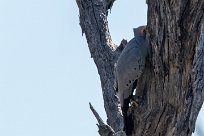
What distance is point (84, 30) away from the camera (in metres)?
10.3

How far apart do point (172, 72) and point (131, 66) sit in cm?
73

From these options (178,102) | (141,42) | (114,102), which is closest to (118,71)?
(141,42)

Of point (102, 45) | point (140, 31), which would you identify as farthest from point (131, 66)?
point (102, 45)

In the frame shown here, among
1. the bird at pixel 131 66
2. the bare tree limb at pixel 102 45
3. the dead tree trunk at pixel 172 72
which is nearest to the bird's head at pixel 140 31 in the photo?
the bird at pixel 131 66

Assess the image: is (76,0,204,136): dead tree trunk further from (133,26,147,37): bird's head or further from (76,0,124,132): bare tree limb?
(76,0,124,132): bare tree limb

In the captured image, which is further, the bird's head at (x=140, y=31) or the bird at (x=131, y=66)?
the bird's head at (x=140, y=31)

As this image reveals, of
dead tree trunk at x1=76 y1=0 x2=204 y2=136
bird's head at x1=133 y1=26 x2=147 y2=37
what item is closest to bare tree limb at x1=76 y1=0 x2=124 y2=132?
bird's head at x1=133 y1=26 x2=147 y2=37

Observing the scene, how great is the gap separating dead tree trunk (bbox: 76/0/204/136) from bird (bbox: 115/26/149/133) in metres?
0.11

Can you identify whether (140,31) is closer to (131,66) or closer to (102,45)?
(131,66)

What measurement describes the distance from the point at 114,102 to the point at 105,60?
0.69 m

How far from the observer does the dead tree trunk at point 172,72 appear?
6.12 m

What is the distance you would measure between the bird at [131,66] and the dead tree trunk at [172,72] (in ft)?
0.36

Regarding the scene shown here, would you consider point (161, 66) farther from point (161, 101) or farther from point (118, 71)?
point (118, 71)

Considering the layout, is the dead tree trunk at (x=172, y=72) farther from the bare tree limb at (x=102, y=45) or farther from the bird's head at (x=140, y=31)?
the bare tree limb at (x=102, y=45)
